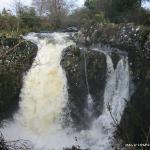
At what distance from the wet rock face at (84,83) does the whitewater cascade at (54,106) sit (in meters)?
0.19

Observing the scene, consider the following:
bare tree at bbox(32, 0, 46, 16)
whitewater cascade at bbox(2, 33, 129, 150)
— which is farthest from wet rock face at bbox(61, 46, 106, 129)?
bare tree at bbox(32, 0, 46, 16)

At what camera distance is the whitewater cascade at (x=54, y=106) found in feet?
46.9

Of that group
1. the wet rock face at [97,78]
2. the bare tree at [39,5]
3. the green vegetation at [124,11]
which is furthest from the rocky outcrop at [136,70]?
the bare tree at [39,5]

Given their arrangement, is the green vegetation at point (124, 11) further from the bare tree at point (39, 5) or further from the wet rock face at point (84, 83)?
the bare tree at point (39, 5)

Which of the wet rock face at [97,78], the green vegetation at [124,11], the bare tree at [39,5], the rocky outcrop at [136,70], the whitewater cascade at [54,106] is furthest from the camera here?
the bare tree at [39,5]

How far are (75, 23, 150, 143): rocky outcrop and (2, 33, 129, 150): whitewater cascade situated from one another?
0.30 m

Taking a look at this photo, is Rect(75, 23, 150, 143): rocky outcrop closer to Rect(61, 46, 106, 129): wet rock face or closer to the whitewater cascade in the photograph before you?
the whitewater cascade

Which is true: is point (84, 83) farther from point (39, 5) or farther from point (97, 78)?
point (39, 5)

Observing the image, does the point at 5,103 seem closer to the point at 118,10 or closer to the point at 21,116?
the point at 21,116

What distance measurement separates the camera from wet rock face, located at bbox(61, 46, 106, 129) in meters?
14.8

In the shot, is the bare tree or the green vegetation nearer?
the green vegetation

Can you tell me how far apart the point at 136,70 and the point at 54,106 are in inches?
110

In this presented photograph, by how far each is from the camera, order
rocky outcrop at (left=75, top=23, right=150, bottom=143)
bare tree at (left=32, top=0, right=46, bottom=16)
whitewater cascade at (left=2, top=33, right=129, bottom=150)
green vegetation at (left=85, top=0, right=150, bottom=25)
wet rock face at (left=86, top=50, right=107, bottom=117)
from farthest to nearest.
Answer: bare tree at (left=32, top=0, right=46, bottom=16) → green vegetation at (left=85, top=0, right=150, bottom=25) → wet rock face at (left=86, top=50, right=107, bottom=117) → whitewater cascade at (left=2, top=33, right=129, bottom=150) → rocky outcrop at (left=75, top=23, right=150, bottom=143)

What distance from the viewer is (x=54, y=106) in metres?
15.2
